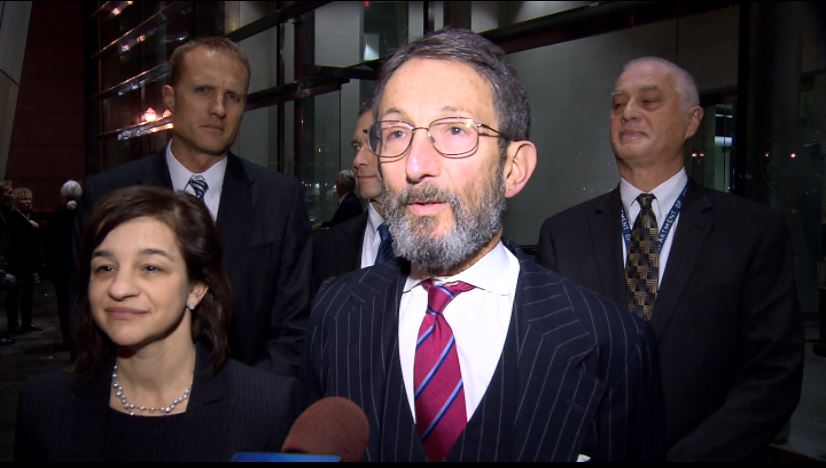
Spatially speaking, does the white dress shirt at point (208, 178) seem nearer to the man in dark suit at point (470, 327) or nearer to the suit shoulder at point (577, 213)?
the man in dark suit at point (470, 327)

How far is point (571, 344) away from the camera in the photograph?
3.97 ft

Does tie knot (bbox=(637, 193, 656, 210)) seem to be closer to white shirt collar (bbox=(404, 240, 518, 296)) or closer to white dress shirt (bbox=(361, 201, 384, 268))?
white shirt collar (bbox=(404, 240, 518, 296))

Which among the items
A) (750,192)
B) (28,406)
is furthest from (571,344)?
(750,192)

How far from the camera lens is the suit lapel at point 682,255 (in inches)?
73.7

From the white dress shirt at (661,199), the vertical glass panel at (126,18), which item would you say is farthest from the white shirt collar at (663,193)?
the vertical glass panel at (126,18)

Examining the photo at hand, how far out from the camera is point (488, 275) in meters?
1.32

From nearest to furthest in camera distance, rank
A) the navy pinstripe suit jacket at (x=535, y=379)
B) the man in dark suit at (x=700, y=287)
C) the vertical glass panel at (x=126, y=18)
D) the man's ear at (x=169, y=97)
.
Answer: the navy pinstripe suit jacket at (x=535, y=379), the man in dark suit at (x=700, y=287), the man's ear at (x=169, y=97), the vertical glass panel at (x=126, y=18)

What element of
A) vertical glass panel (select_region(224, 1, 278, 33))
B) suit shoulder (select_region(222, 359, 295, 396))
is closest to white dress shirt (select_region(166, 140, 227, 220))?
suit shoulder (select_region(222, 359, 295, 396))

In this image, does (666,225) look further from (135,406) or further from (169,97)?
(169,97)

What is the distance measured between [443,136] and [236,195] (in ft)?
3.53

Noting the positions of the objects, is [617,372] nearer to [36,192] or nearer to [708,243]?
[708,243]

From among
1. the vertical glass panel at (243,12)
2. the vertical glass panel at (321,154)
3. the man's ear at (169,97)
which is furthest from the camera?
the vertical glass panel at (243,12)

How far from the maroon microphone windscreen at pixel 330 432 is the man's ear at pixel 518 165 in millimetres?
810

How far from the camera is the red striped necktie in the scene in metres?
A: 1.15
